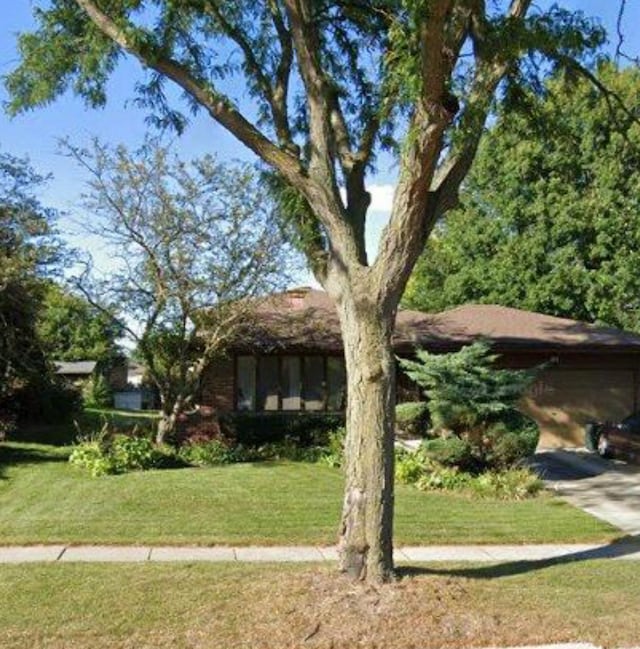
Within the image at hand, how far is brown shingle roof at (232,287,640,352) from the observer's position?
68.2 feet

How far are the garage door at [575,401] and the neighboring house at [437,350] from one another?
1.1 inches

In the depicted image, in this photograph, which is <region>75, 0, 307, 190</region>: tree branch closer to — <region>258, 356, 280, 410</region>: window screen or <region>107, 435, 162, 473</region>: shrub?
<region>107, 435, 162, 473</region>: shrub

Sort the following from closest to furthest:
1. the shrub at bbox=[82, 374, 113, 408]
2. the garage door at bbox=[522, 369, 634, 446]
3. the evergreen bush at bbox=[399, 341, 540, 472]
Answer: the evergreen bush at bbox=[399, 341, 540, 472], the garage door at bbox=[522, 369, 634, 446], the shrub at bbox=[82, 374, 113, 408]

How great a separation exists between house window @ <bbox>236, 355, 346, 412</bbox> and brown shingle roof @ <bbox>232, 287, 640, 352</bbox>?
2.79ft

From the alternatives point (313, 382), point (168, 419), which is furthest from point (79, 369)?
point (168, 419)

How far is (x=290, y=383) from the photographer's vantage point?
895 inches

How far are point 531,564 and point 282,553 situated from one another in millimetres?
2998

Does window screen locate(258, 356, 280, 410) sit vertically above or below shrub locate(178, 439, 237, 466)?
above

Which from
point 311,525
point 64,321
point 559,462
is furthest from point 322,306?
point 64,321

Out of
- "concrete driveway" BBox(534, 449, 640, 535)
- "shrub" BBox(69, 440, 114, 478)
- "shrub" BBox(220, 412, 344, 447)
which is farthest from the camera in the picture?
"shrub" BBox(220, 412, 344, 447)

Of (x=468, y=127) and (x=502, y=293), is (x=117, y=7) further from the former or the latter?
(x=502, y=293)

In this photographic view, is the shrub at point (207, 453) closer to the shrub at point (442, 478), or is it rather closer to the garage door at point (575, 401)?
the shrub at point (442, 478)

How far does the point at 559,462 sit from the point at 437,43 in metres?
14.7

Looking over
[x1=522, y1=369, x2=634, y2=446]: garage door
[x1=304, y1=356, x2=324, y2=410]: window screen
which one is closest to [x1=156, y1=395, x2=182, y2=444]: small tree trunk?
[x1=304, y1=356, x2=324, y2=410]: window screen
